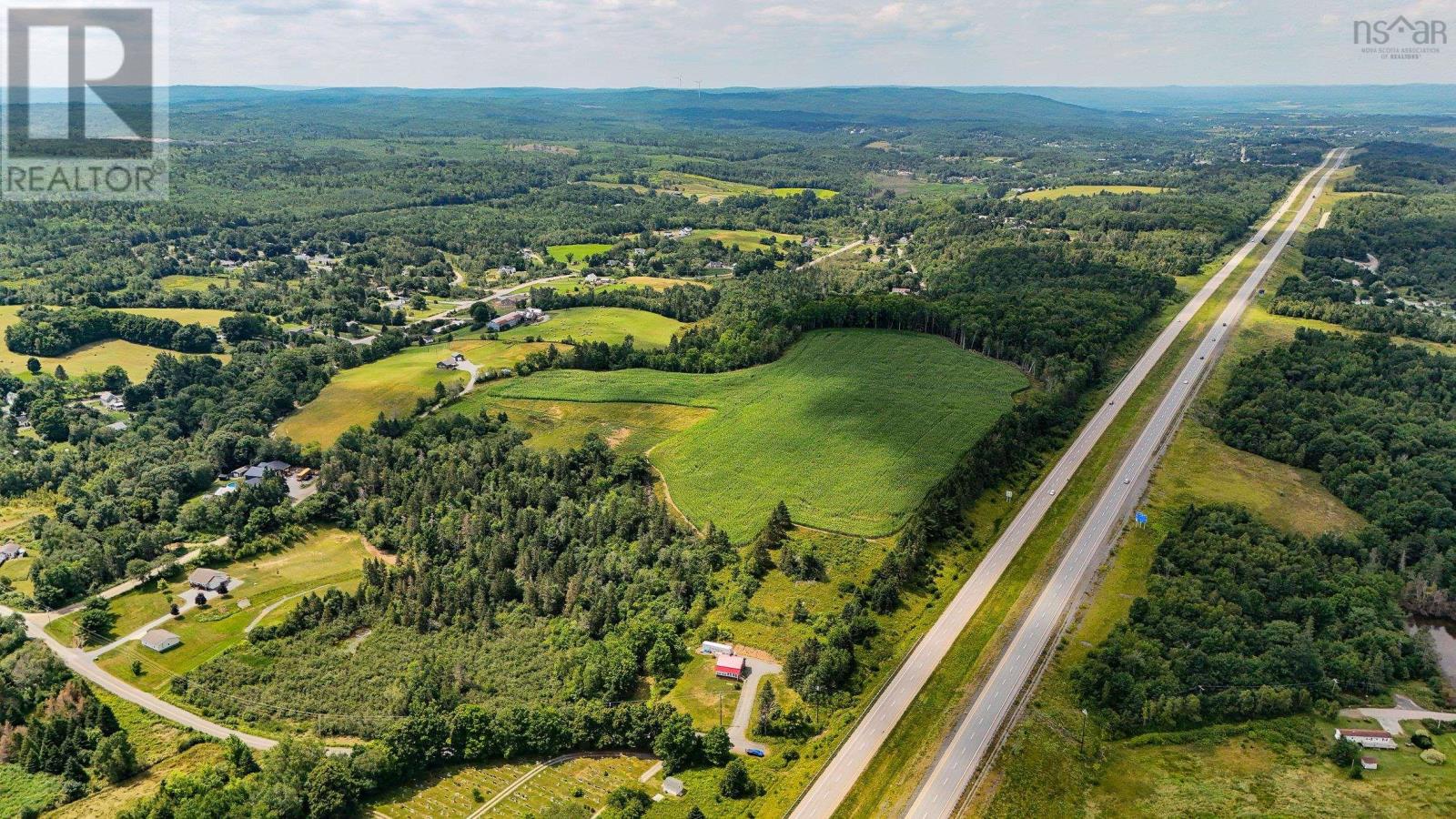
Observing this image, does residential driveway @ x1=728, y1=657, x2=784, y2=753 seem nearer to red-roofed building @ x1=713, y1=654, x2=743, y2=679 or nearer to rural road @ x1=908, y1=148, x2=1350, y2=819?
red-roofed building @ x1=713, y1=654, x2=743, y2=679

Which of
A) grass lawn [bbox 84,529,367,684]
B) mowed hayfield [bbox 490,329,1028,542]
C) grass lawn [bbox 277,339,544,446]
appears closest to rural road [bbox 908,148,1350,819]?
mowed hayfield [bbox 490,329,1028,542]

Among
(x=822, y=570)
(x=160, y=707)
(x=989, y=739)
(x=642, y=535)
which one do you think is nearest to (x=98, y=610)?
(x=160, y=707)

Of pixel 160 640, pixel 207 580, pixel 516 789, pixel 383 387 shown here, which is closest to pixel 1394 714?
pixel 516 789

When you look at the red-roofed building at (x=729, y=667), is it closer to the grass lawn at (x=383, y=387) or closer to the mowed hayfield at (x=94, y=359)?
the grass lawn at (x=383, y=387)

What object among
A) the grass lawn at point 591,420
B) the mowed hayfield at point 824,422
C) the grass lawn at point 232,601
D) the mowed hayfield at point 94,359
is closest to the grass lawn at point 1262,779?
the mowed hayfield at point 824,422

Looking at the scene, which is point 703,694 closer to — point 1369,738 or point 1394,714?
point 1369,738
